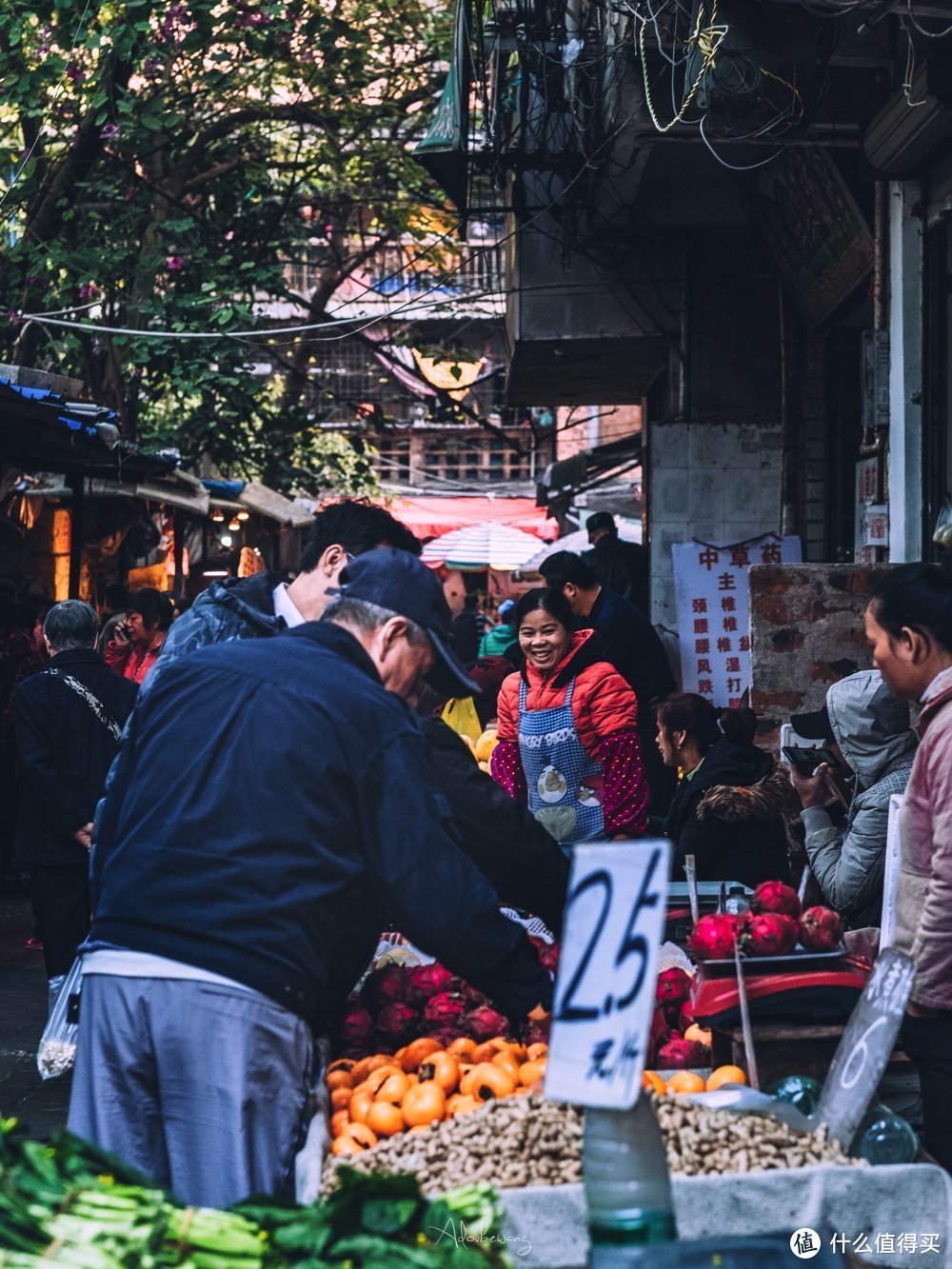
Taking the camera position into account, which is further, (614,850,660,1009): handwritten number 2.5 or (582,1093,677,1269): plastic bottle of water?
(614,850,660,1009): handwritten number 2.5

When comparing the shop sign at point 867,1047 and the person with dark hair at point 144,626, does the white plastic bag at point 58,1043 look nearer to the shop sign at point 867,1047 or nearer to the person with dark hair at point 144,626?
the shop sign at point 867,1047

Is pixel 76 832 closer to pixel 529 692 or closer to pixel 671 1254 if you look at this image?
pixel 529 692

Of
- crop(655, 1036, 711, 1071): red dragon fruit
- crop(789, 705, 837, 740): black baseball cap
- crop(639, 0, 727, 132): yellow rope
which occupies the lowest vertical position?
crop(655, 1036, 711, 1071): red dragon fruit

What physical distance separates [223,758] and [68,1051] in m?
2.09

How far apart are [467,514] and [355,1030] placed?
2917 centimetres

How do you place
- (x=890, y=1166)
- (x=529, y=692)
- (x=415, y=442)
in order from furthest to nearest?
(x=415, y=442), (x=529, y=692), (x=890, y=1166)

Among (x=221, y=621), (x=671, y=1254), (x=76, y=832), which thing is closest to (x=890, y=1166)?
(x=671, y=1254)

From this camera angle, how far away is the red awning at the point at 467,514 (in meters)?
30.4

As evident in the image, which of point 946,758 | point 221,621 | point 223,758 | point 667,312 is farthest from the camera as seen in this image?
point 667,312

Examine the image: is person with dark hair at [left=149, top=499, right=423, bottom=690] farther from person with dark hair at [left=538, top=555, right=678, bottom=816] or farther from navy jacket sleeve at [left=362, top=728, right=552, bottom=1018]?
person with dark hair at [left=538, top=555, right=678, bottom=816]

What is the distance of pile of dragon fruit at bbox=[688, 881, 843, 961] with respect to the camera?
3395 mm

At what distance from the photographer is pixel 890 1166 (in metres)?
2.66

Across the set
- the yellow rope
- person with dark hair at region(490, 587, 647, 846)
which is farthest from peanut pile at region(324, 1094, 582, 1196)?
the yellow rope

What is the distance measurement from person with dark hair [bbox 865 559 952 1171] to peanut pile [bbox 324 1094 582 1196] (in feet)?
3.27
